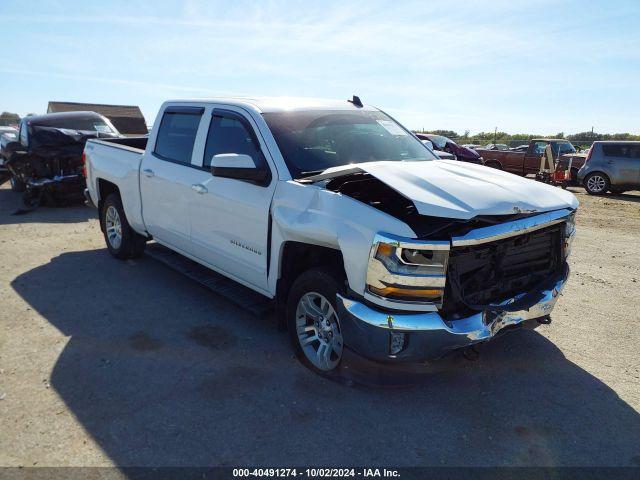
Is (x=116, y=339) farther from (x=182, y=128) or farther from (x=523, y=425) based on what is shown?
(x=523, y=425)

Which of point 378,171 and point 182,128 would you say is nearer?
point 378,171

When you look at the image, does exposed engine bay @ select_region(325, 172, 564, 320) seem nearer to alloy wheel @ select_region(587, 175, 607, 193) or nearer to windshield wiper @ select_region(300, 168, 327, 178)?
windshield wiper @ select_region(300, 168, 327, 178)

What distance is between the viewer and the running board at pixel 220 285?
4.16 meters

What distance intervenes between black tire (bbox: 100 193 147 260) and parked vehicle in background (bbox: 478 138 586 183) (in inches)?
612

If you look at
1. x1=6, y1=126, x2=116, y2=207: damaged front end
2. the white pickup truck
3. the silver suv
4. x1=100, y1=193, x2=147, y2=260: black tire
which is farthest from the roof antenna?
the silver suv

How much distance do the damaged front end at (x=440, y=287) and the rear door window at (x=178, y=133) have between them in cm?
200

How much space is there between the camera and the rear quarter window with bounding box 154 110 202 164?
4.73m

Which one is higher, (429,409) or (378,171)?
(378,171)

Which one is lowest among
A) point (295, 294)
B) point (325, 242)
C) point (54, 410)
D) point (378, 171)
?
point (54, 410)

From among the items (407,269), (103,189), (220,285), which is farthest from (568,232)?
(103,189)

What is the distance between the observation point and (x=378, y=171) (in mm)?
3324

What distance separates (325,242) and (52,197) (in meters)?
8.94

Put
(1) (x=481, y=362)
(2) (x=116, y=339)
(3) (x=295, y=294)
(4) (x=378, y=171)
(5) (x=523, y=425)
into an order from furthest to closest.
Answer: (2) (x=116, y=339)
(1) (x=481, y=362)
(3) (x=295, y=294)
(4) (x=378, y=171)
(5) (x=523, y=425)

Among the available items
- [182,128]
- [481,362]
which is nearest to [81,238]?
[182,128]
